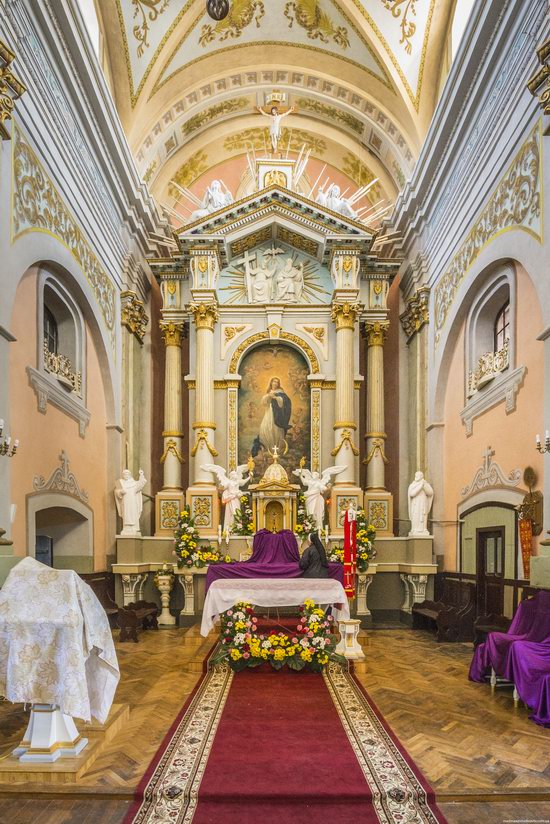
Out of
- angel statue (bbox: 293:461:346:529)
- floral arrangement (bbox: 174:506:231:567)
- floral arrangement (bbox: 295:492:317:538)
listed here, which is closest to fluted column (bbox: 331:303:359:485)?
angel statue (bbox: 293:461:346:529)

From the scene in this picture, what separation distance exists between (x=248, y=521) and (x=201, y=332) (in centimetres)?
372

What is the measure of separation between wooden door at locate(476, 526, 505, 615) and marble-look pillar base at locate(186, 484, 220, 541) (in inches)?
182

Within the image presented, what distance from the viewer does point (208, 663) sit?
26.3 ft

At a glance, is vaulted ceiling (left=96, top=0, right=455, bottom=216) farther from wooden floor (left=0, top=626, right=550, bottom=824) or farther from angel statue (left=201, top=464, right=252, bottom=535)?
wooden floor (left=0, top=626, right=550, bottom=824)

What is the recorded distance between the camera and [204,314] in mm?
13094

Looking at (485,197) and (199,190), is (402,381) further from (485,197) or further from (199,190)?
(199,190)

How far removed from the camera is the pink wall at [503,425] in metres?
7.95

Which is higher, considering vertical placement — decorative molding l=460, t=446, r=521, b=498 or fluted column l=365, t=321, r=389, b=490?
fluted column l=365, t=321, r=389, b=490

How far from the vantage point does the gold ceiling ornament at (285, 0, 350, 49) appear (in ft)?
43.2

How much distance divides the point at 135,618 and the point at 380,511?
5045 millimetres

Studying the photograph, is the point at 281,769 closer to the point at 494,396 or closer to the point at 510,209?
the point at 494,396

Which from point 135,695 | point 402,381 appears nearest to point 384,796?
point 135,695

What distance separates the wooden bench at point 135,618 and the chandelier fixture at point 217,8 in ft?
35.3

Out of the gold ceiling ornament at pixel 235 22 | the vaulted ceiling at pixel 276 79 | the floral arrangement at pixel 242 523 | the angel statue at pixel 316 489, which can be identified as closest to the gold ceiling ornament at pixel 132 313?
the vaulted ceiling at pixel 276 79
